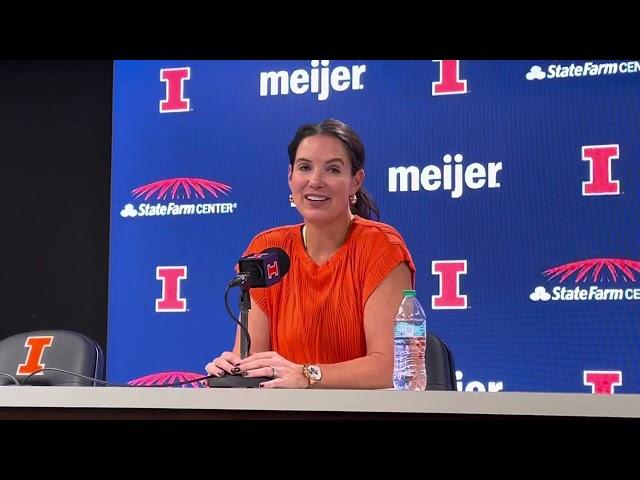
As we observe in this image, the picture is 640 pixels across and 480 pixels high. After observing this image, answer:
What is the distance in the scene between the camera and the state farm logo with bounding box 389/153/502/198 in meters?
3.62

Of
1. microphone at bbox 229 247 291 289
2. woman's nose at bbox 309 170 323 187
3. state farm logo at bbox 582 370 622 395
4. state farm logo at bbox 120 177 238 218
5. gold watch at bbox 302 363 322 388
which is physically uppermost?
state farm logo at bbox 120 177 238 218

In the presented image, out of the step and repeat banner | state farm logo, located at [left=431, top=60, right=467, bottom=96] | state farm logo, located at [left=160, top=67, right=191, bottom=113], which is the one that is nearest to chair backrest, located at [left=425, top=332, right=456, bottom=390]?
the step and repeat banner

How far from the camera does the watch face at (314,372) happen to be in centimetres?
208

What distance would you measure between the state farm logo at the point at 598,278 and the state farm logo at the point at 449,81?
833 mm

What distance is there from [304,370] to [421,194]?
1748 mm

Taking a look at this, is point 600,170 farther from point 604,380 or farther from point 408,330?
point 408,330

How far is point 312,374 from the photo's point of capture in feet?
6.85

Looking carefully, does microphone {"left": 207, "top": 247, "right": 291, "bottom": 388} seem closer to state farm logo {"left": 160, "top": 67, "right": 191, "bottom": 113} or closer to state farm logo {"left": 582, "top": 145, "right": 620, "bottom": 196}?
state farm logo {"left": 582, "top": 145, "right": 620, "bottom": 196}

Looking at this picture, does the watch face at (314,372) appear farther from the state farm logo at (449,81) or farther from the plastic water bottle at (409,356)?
the state farm logo at (449,81)

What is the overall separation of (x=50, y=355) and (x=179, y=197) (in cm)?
161

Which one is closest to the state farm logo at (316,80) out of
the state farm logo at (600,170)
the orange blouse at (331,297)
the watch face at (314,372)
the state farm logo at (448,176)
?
the state farm logo at (448,176)

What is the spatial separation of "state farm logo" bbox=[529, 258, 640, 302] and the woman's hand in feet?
6.03
